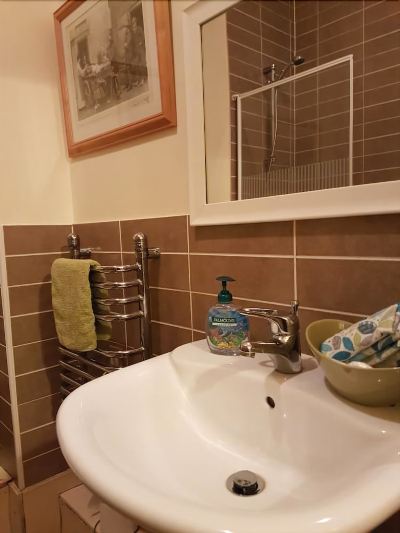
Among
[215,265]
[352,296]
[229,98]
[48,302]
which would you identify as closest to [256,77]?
[229,98]

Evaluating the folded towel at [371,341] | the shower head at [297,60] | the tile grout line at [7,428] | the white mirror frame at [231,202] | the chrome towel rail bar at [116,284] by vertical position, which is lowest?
the tile grout line at [7,428]

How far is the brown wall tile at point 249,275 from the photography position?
0.83 m

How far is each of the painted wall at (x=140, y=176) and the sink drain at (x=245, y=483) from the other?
0.64 metres

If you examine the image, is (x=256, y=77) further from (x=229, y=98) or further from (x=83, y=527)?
(x=83, y=527)

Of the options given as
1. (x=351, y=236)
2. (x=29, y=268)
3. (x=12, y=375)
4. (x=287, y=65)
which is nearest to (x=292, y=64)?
(x=287, y=65)

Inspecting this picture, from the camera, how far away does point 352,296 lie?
0.73 meters

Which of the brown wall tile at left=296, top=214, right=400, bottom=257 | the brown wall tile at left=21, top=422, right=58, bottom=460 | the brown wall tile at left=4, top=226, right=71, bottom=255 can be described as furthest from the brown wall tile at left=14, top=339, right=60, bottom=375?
the brown wall tile at left=296, top=214, right=400, bottom=257

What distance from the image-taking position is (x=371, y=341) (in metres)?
0.57

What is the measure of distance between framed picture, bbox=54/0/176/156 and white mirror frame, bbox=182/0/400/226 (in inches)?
2.8

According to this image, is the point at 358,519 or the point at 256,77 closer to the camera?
the point at 358,519

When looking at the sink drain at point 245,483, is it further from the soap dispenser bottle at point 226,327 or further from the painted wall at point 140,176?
the painted wall at point 140,176

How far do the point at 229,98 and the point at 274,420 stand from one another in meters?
0.75

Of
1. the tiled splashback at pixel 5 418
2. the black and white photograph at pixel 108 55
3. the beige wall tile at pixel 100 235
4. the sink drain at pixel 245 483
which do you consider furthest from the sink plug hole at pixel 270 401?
the tiled splashback at pixel 5 418

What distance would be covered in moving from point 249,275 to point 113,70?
781 mm
